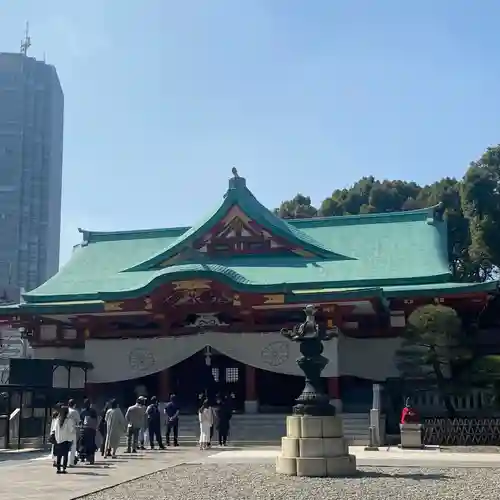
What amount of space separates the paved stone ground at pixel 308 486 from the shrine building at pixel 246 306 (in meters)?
10.1

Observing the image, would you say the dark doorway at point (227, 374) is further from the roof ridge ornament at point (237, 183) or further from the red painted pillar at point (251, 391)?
the roof ridge ornament at point (237, 183)

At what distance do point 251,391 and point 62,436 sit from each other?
1126 centimetres

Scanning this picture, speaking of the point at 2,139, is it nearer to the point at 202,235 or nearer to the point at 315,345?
the point at 202,235

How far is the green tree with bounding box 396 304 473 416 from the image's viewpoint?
20.9 m

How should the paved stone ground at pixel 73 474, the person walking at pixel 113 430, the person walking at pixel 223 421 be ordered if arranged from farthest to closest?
1. the person walking at pixel 223 421
2. the person walking at pixel 113 430
3. the paved stone ground at pixel 73 474

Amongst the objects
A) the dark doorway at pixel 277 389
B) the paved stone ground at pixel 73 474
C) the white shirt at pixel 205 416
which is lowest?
the paved stone ground at pixel 73 474

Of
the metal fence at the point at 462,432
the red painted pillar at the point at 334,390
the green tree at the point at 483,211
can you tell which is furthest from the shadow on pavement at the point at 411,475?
the green tree at the point at 483,211

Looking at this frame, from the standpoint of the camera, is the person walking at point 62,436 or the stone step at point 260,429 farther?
the stone step at point 260,429

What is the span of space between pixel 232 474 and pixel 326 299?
10929 mm

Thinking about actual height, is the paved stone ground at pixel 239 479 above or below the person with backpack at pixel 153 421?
below

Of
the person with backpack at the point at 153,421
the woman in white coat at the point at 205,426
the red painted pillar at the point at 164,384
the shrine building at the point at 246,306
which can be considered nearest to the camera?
the person with backpack at the point at 153,421

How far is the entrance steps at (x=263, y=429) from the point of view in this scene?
67.9 ft

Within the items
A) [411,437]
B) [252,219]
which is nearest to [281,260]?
[252,219]

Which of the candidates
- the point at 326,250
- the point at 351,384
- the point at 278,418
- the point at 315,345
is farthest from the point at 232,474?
the point at 326,250
